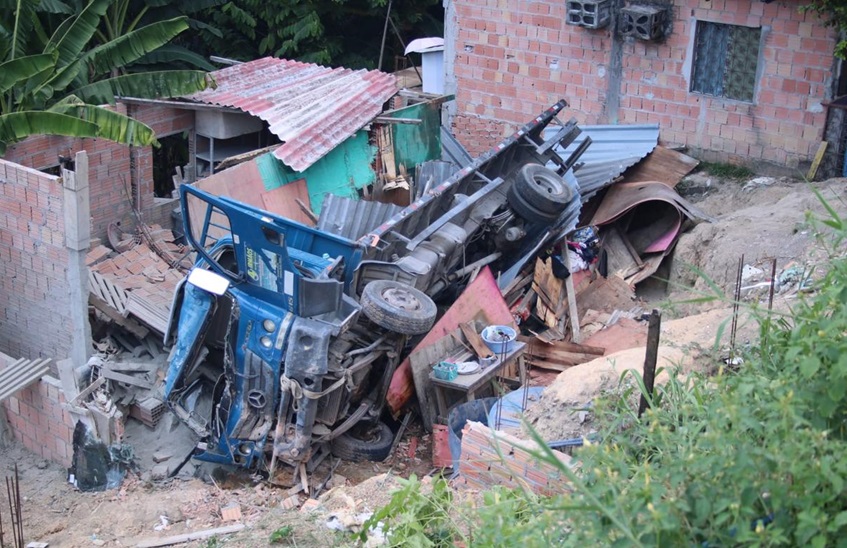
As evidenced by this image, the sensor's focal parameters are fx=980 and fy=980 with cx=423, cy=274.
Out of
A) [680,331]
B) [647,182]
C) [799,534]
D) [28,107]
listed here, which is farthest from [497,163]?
[799,534]

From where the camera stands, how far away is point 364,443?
10.0 m

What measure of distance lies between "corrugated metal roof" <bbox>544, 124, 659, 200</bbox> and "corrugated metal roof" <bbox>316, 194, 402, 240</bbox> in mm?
3923

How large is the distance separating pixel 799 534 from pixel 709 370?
→ 3.30 meters

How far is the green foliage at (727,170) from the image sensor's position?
1435 centimetres

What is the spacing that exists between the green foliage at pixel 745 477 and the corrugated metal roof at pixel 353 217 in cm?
653

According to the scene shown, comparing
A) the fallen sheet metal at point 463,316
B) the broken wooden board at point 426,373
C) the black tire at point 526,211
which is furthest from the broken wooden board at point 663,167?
the broken wooden board at point 426,373

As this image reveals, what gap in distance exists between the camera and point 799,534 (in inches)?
167

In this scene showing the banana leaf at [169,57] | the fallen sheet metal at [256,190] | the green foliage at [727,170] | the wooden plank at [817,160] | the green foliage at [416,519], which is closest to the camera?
the green foliage at [416,519]

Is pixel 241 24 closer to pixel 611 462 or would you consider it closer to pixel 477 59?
pixel 477 59

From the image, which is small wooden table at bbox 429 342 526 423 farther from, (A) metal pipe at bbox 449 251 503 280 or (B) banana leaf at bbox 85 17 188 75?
(B) banana leaf at bbox 85 17 188 75

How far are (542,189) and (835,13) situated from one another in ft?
14.9

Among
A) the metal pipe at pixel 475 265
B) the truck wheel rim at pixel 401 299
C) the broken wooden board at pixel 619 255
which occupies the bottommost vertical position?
the broken wooden board at pixel 619 255

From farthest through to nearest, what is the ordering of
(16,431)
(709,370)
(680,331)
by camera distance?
(16,431), (680,331), (709,370)

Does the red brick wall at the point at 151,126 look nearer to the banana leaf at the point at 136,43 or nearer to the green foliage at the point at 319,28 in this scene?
the banana leaf at the point at 136,43
